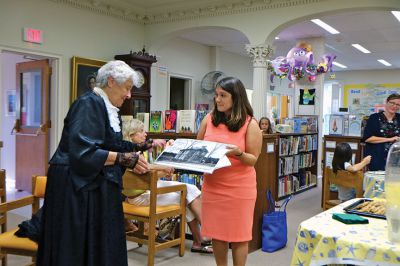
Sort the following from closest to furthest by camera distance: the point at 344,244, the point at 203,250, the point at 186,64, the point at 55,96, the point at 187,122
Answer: the point at 344,244 → the point at 203,250 → the point at 187,122 → the point at 55,96 → the point at 186,64

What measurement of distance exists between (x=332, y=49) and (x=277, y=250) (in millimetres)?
7547

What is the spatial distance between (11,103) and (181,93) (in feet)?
13.4

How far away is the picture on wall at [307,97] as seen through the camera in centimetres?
802

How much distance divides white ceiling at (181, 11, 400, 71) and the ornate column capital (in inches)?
56.8

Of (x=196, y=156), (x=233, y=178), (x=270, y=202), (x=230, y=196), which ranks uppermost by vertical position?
(x=196, y=156)

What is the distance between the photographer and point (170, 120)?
4.17m

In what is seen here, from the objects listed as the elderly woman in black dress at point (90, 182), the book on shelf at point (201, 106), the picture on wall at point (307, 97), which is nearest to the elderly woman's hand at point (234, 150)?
the elderly woman in black dress at point (90, 182)

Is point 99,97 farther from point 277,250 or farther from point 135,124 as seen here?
point 277,250

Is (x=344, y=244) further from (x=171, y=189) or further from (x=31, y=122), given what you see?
(x=31, y=122)

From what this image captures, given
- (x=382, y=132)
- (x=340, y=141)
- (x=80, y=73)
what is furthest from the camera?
(x=80, y=73)

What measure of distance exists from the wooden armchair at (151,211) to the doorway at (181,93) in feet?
19.9

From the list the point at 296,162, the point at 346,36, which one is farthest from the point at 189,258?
the point at 346,36

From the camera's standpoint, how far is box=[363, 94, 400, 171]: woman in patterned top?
3.81 metres

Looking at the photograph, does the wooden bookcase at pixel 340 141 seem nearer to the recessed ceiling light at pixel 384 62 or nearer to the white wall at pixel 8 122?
the white wall at pixel 8 122
